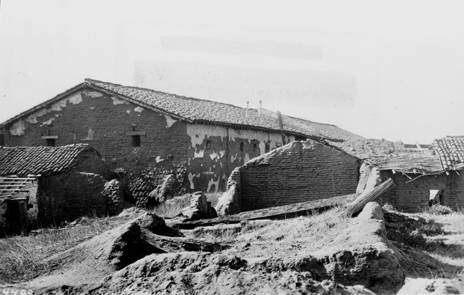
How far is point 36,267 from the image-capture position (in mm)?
9648

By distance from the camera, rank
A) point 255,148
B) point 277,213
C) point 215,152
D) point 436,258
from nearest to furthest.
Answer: point 436,258, point 277,213, point 215,152, point 255,148

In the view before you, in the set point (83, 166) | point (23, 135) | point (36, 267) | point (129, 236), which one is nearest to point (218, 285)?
point (129, 236)

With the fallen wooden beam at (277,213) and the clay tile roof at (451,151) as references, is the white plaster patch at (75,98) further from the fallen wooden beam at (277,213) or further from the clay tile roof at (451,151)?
the clay tile roof at (451,151)

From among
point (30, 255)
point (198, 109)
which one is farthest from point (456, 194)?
point (30, 255)

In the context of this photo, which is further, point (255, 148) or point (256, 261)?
point (255, 148)

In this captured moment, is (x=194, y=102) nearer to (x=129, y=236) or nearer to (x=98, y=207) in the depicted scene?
(x=98, y=207)

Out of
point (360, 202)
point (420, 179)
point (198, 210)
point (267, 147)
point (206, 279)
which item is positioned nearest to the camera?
point (206, 279)

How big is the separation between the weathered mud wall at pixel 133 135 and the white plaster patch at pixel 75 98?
22 millimetres

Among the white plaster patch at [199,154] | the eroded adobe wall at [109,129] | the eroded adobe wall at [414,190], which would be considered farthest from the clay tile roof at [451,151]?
the eroded adobe wall at [109,129]

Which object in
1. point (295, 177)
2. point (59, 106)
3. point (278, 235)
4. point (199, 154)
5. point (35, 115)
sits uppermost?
point (59, 106)

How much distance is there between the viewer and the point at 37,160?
21.2 meters

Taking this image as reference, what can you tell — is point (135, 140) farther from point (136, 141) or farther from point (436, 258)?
point (436, 258)

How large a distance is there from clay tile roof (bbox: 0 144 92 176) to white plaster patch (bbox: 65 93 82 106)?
4264 millimetres

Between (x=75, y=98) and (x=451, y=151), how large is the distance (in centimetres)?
1553
